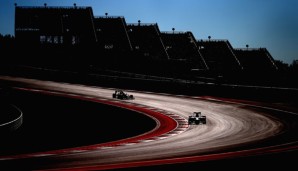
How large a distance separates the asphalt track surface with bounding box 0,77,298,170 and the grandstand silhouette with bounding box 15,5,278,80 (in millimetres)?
32951

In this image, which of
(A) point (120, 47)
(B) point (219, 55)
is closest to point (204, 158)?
(A) point (120, 47)

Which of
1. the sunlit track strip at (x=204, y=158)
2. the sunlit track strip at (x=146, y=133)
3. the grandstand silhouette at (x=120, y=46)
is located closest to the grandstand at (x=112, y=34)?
the grandstand silhouette at (x=120, y=46)

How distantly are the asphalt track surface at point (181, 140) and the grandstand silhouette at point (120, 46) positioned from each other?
3295 centimetres

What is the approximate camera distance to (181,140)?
1532 cm

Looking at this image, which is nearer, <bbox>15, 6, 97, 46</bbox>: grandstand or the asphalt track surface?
the asphalt track surface

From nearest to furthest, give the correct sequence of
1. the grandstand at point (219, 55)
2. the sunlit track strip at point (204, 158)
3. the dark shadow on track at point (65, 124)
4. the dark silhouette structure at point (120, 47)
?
the sunlit track strip at point (204, 158)
the dark shadow on track at point (65, 124)
the dark silhouette structure at point (120, 47)
the grandstand at point (219, 55)

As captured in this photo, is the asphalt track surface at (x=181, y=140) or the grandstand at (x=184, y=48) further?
the grandstand at (x=184, y=48)

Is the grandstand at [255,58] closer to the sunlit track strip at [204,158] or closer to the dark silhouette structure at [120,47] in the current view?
the dark silhouette structure at [120,47]

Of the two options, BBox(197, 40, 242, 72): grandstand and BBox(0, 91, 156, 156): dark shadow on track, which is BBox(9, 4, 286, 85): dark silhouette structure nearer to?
BBox(197, 40, 242, 72): grandstand

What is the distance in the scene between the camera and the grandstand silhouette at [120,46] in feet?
209

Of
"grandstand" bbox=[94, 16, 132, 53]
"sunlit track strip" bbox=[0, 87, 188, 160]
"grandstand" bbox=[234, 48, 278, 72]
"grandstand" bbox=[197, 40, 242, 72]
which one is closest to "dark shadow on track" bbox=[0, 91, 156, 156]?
"sunlit track strip" bbox=[0, 87, 188, 160]

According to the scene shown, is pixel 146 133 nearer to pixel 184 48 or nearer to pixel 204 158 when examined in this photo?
pixel 204 158

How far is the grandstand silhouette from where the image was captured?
6378 centimetres

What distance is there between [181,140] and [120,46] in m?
60.4
